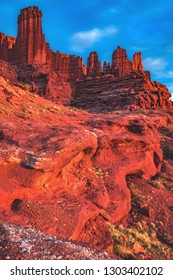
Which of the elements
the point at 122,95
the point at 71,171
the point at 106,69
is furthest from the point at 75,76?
the point at 71,171

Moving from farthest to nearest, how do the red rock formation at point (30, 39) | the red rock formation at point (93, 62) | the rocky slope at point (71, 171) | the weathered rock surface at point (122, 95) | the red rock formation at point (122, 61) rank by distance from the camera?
the red rock formation at point (122, 61), the red rock formation at point (93, 62), the red rock formation at point (30, 39), the weathered rock surface at point (122, 95), the rocky slope at point (71, 171)

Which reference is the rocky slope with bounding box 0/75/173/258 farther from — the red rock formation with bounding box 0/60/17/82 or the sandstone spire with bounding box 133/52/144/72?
the sandstone spire with bounding box 133/52/144/72

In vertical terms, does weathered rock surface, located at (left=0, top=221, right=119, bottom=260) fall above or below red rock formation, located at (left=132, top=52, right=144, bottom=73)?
below

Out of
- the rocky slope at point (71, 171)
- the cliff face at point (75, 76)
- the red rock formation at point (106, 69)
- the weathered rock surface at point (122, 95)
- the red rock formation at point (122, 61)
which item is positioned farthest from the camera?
the red rock formation at point (122, 61)

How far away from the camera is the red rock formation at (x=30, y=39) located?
84125 mm

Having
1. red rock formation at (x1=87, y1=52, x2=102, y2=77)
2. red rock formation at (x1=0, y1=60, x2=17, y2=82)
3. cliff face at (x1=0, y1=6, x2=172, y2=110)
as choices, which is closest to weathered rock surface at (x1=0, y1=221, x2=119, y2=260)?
cliff face at (x1=0, y1=6, x2=172, y2=110)

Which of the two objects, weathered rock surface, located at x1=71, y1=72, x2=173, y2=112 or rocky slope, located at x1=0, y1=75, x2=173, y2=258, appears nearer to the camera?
rocky slope, located at x1=0, y1=75, x2=173, y2=258

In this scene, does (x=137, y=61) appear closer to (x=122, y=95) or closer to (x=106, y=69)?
(x=106, y=69)

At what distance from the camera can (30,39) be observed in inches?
3403

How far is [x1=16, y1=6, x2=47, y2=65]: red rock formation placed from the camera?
84.1 m

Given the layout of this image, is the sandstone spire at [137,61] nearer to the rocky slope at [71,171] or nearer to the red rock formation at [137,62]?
the red rock formation at [137,62]

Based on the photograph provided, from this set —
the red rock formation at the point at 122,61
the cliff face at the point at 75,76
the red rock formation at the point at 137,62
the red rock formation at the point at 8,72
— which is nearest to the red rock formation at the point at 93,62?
the cliff face at the point at 75,76

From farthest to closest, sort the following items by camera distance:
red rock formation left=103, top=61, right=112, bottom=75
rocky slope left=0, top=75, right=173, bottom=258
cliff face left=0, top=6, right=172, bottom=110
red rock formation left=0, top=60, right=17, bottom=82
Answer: red rock formation left=103, top=61, right=112, bottom=75 → red rock formation left=0, top=60, right=17, bottom=82 → cliff face left=0, top=6, right=172, bottom=110 → rocky slope left=0, top=75, right=173, bottom=258

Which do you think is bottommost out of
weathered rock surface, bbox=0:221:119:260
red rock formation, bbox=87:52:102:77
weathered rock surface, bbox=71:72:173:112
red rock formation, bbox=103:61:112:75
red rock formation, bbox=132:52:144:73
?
weathered rock surface, bbox=0:221:119:260
